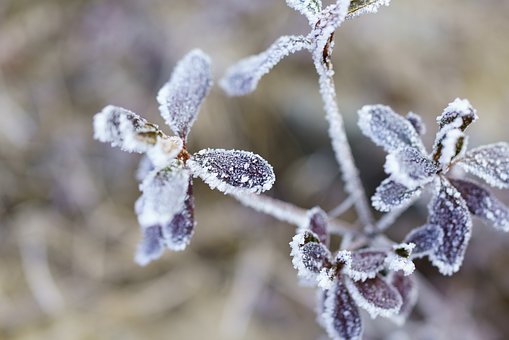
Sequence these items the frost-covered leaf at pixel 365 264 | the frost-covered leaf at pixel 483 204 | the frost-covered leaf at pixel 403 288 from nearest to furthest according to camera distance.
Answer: the frost-covered leaf at pixel 365 264 → the frost-covered leaf at pixel 483 204 → the frost-covered leaf at pixel 403 288

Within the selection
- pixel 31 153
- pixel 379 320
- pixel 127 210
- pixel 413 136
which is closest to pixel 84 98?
pixel 31 153

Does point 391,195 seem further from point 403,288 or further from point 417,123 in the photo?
point 403,288

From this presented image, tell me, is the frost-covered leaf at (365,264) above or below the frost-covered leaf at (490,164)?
below

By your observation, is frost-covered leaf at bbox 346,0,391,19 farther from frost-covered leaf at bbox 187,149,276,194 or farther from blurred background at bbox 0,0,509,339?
blurred background at bbox 0,0,509,339

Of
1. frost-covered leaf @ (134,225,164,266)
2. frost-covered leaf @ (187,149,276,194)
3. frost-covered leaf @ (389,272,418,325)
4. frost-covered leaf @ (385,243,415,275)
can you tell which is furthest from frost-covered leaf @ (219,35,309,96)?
frost-covered leaf @ (389,272,418,325)

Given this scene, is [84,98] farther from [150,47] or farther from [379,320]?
[379,320]

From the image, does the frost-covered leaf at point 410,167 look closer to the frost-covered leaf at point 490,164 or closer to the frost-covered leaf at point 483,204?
the frost-covered leaf at point 490,164

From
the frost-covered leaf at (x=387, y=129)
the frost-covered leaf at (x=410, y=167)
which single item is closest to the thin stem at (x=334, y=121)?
the frost-covered leaf at (x=387, y=129)

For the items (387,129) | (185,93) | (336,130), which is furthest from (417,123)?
(185,93)
